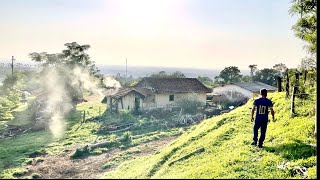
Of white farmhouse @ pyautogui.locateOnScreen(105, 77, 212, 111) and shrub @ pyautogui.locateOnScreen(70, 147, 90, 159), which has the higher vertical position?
white farmhouse @ pyautogui.locateOnScreen(105, 77, 212, 111)

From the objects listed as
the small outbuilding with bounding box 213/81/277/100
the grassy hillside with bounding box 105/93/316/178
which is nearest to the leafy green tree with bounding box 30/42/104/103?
the small outbuilding with bounding box 213/81/277/100

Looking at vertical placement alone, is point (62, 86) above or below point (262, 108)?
below

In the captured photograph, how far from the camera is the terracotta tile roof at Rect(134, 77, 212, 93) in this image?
1605 inches

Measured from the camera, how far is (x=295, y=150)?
382 inches

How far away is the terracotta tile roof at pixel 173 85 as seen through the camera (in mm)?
40763

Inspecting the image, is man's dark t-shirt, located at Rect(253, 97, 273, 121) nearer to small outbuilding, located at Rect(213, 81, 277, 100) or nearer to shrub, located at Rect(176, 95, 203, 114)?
shrub, located at Rect(176, 95, 203, 114)

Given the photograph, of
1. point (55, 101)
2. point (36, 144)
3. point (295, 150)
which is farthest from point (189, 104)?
point (295, 150)

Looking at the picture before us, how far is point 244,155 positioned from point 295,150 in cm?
141

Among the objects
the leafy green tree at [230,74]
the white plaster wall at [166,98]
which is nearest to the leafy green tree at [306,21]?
the white plaster wall at [166,98]

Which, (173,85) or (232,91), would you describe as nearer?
(173,85)

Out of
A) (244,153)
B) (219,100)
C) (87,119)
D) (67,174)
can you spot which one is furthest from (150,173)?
(219,100)

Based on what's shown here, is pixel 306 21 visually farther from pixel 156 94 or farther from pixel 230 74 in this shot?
pixel 230 74

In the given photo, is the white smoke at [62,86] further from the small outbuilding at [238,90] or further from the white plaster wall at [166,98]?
the small outbuilding at [238,90]

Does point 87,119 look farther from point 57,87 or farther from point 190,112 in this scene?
point 57,87
